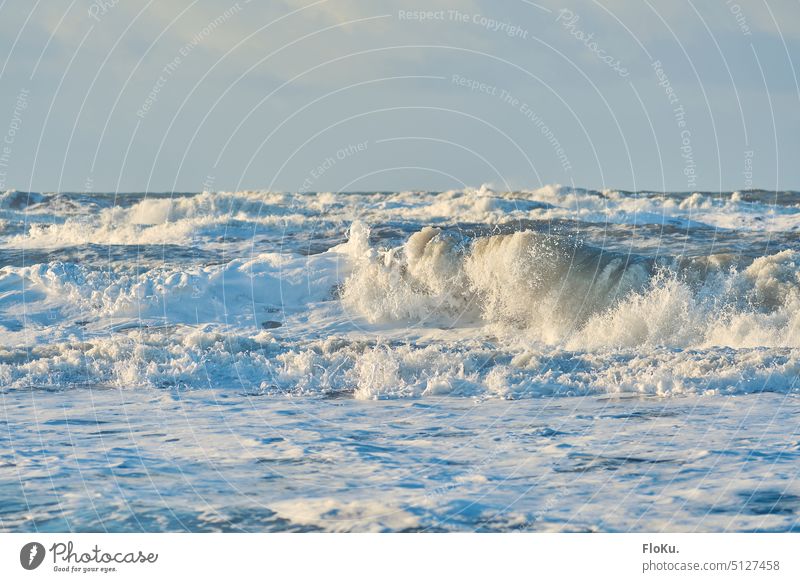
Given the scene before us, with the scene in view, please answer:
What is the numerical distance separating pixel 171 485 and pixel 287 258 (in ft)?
60.6

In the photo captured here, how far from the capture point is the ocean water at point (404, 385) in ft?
31.0
